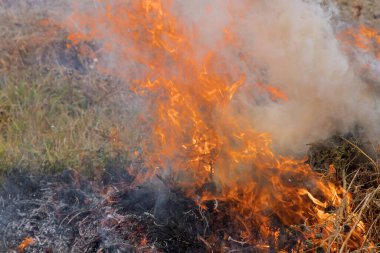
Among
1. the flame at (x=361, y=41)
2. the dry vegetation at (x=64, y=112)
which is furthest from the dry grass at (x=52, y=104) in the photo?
the flame at (x=361, y=41)

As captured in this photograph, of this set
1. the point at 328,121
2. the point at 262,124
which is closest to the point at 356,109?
the point at 328,121

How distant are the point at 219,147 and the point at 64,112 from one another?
228cm

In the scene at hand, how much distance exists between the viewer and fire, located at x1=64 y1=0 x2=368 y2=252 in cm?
313

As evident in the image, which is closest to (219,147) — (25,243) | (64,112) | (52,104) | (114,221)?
(114,221)

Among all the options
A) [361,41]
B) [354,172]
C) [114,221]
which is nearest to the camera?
[114,221]

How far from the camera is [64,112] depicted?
4.77 meters

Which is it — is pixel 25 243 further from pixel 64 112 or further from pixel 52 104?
pixel 52 104

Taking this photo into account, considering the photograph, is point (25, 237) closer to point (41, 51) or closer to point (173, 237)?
point (173, 237)

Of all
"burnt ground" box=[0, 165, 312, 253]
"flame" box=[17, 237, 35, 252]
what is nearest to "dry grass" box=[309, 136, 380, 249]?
"burnt ground" box=[0, 165, 312, 253]

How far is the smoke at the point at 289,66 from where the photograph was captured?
3307mm

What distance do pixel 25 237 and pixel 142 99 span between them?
258 cm

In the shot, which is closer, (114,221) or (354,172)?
(114,221)

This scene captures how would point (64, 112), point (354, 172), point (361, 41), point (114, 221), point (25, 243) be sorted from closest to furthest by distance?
point (25, 243) → point (114, 221) → point (354, 172) → point (361, 41) → point (64, 112)

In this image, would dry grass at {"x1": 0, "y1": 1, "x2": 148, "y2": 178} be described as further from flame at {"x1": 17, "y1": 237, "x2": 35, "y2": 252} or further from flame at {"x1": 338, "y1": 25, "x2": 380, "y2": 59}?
flame at {"x1": 338, "y1": 25, "x2": 380, "y2": 59}
